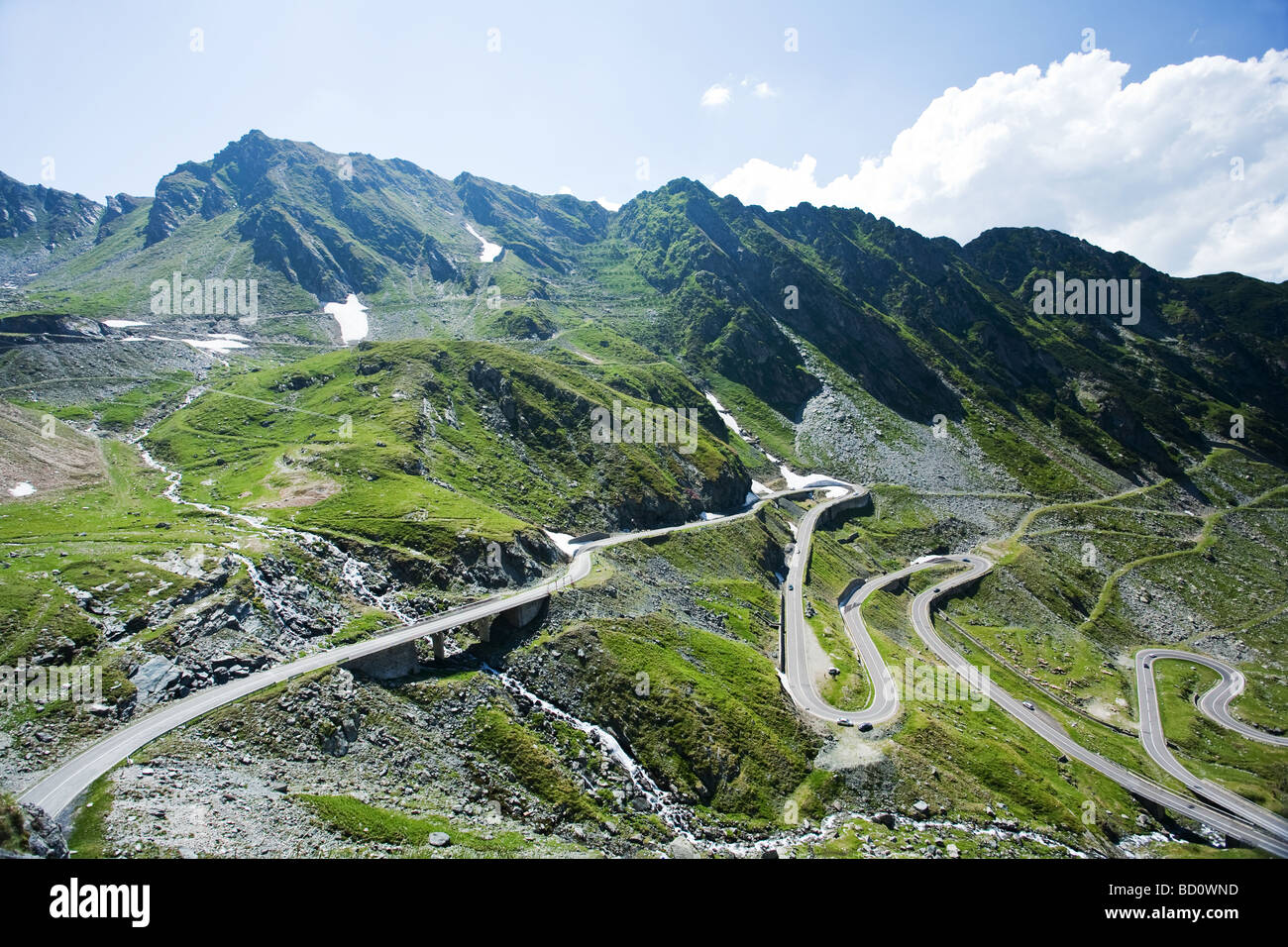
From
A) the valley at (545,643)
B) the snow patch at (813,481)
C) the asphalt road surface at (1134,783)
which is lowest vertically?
the asphalt road surface at (1134,783)

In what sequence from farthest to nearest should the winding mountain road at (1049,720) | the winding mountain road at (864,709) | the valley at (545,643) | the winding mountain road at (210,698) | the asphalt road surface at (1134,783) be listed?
1. the winding mountain road at (1049,720)
2. the asphalt road surface at (1134,783)
3. the valley at (545,643)
4. the winding mountain road at (864,709)
5. the winding mountain road at (210,698)

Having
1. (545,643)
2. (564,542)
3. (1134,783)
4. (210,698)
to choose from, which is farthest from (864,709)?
(210,698)

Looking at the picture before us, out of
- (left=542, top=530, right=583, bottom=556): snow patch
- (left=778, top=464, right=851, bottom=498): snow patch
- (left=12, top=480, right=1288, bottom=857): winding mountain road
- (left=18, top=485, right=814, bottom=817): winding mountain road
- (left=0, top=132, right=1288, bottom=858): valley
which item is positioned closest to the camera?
(left=18, top=485, right=814, bottom=817): winding mountain road

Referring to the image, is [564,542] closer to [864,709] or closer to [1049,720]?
[864,709]

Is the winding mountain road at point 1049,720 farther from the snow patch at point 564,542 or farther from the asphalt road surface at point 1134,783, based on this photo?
the snow patch at point 564,542

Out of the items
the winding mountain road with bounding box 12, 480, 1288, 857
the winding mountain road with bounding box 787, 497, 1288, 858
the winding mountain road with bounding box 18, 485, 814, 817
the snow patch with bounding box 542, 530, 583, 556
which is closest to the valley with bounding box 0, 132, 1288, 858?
the winding mountain road with bounding box 18, 485, 814, 817

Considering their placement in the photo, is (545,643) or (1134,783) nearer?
(545,643)

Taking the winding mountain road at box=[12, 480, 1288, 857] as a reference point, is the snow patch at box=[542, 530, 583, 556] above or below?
above

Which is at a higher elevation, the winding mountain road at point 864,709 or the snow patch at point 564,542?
the snow patch at point 564,542

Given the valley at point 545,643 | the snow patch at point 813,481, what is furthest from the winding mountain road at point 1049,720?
the snow patch at point 813,481

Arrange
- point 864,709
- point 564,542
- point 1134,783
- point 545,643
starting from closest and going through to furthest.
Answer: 1. point 545,643
2. point 864,709
3. point 1134,783
4. point 564,542

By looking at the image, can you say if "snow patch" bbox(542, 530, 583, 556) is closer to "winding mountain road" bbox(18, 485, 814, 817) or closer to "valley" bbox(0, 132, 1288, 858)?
"valley" bbox(0, 132, 1288, 858)

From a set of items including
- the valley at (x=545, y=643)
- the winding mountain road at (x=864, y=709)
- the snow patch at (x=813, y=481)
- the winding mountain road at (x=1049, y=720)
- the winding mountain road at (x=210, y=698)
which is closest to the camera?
the winding mountain road at (x=210, y=698)
